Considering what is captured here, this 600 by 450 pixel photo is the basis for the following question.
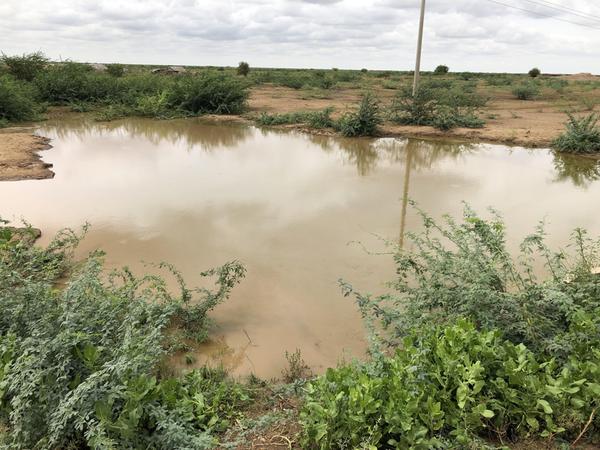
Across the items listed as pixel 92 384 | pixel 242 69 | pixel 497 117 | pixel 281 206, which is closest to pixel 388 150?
pixel 281 206

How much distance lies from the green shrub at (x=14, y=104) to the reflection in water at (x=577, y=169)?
16927mm

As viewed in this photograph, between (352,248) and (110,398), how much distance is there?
4.03m

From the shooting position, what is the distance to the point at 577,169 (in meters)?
10.9

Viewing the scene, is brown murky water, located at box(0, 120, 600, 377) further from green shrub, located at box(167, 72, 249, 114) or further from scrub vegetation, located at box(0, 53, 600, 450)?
green shrub, located at box(167, 72, 249, 114)

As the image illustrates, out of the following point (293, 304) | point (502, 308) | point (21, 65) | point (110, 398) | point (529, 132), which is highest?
point (21, 65)

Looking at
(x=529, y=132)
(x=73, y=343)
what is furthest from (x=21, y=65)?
(x=73, y=343)

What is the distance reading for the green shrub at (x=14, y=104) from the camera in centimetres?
1593

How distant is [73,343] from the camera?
9.54 ft

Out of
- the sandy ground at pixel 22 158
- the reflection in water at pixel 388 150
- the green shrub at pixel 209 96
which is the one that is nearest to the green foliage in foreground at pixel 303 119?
the reflection in water at pixel 388 150

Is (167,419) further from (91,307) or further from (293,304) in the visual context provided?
(293,304)

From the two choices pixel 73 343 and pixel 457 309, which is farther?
pixel 457 309

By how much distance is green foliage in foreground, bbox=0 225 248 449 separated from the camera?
265 centimetres

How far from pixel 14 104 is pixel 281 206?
1342cm

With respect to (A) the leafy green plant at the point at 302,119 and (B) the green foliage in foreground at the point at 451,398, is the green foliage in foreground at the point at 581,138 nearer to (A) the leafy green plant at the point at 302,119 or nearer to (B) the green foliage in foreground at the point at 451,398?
(A) the leafy green plant at the point at 302,119
